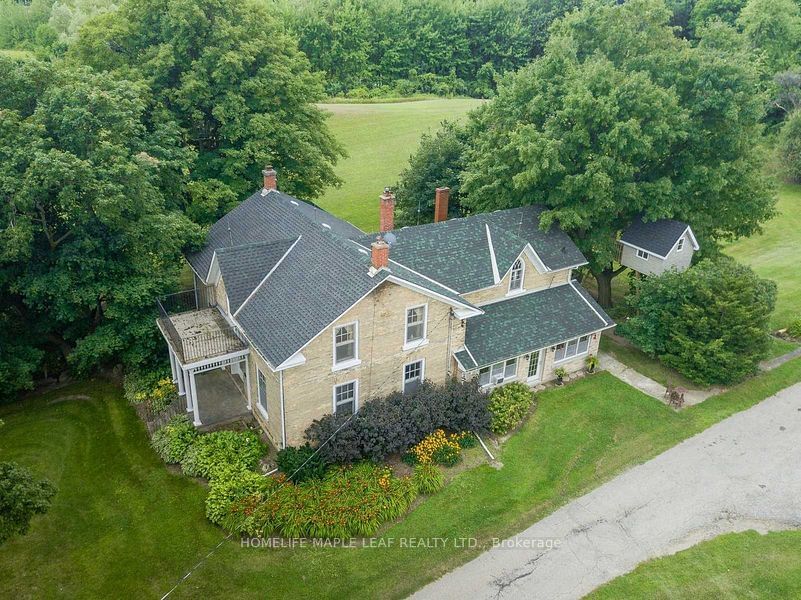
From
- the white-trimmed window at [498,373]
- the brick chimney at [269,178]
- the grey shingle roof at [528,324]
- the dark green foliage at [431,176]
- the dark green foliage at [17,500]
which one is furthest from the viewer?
the dark green foliage at [431,176]

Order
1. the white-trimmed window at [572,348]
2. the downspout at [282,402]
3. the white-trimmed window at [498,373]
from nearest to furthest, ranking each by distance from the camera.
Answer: the downspout at [282,402] → the white-trimmed window at [498,373] → the white-trimmed window at [572,348]

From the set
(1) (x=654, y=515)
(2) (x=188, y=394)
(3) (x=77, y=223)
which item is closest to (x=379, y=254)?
(2) (x=188, y=394)

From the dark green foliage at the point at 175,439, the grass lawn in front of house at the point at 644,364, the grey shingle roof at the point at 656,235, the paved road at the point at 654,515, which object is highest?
the grey shingle roof at the point at 656,235

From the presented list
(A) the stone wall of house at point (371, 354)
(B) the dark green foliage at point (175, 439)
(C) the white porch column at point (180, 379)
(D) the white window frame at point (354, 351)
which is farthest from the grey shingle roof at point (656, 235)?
(B) the dark green foliage at point (175, 439)

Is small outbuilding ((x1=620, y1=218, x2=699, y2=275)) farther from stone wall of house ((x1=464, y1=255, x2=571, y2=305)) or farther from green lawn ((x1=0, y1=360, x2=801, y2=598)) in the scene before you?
green lawn ((x1=0, y1=360, x2=801, y2=598))

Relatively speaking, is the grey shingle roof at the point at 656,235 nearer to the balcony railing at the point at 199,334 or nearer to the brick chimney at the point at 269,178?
the brick chimney at the point at 269,178

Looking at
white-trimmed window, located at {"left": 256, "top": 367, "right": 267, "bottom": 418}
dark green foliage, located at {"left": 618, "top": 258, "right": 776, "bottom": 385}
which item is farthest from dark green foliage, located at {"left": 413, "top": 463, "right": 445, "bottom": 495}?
dark green foliage, located at {"left": 618, "top": 258, "right": 776, "bottom": 385}

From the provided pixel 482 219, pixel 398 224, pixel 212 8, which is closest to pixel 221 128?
pixel 212 8
